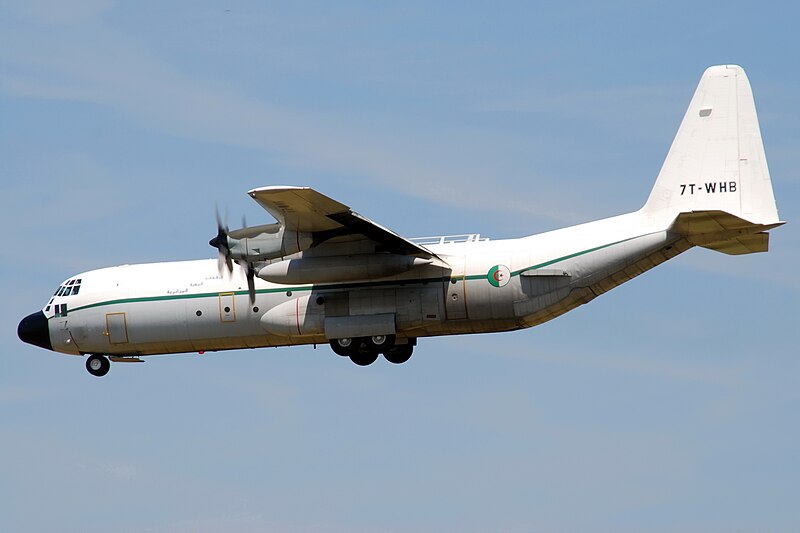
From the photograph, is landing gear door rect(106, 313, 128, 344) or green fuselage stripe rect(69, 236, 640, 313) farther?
landing gear door rect(106, 313, 128, 344)

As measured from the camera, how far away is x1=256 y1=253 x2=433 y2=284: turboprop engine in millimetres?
37438

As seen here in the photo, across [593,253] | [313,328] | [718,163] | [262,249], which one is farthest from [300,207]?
[718,163]

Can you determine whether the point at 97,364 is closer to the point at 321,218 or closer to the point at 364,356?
the point at 364,356

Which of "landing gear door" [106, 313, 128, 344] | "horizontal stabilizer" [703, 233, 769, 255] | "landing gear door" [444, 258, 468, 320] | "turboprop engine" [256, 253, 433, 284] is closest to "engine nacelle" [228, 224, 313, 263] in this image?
"turboprop engine" [256, 253, 433, 284]

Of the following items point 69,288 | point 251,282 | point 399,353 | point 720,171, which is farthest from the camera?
point 69,288

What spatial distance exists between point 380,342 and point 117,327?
7.16 metres

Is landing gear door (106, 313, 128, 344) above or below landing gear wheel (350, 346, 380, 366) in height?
above

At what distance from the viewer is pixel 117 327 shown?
4066 cm

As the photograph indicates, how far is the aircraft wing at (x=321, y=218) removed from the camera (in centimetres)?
3484

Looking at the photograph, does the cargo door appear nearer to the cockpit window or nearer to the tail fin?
the cockpit window

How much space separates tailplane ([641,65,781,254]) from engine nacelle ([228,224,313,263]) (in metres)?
8.33

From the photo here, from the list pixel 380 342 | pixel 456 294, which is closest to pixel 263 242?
pixel 380 342

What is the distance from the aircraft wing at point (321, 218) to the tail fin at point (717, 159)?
606 centimetres

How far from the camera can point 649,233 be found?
3700 cm
